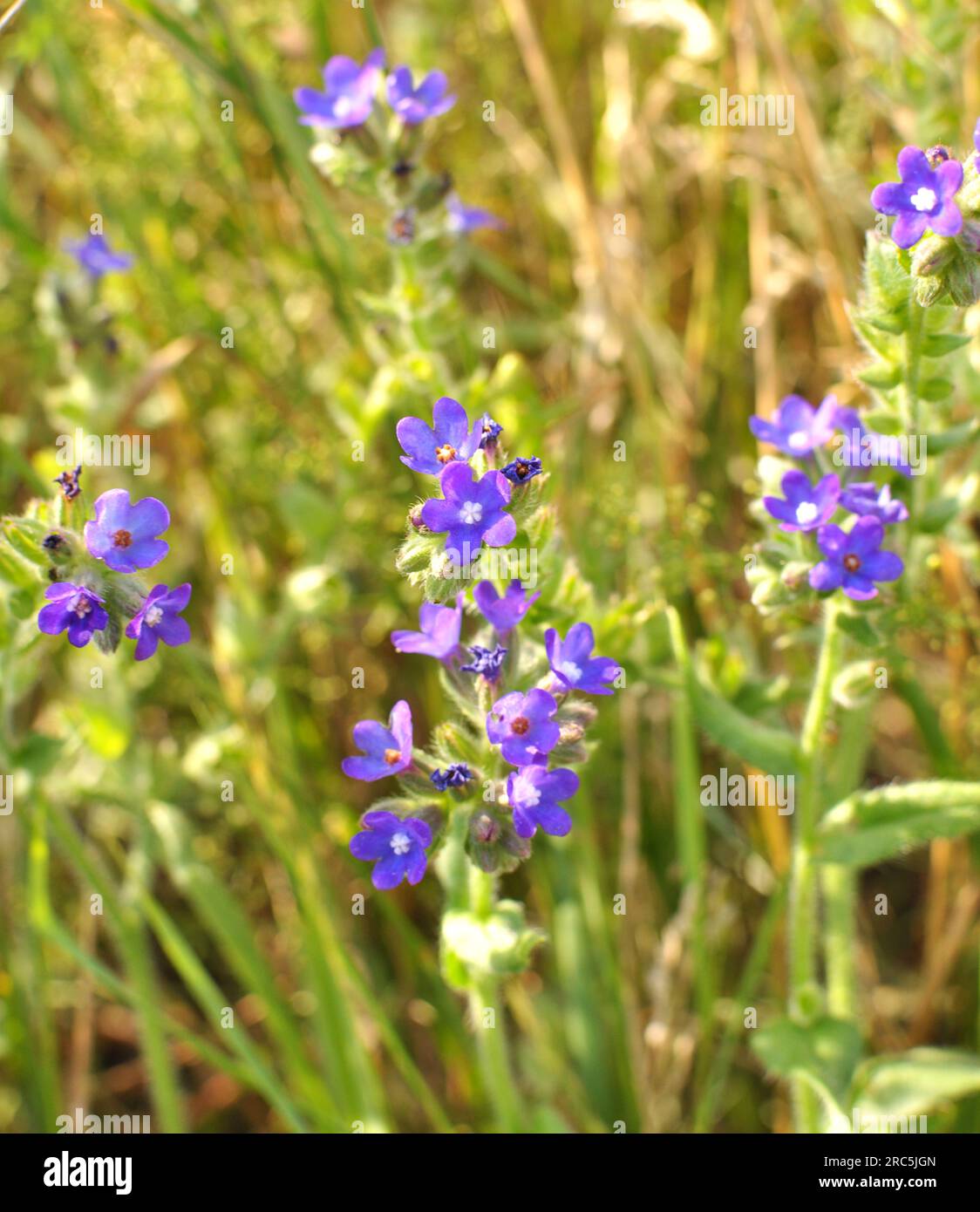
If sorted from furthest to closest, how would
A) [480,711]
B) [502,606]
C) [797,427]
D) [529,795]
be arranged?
[797,427], [480,711], [502,606], [529,795]

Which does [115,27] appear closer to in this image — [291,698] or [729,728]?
[291,698]

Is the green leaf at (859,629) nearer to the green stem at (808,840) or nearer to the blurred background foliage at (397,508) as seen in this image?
the green stem at (808,840)

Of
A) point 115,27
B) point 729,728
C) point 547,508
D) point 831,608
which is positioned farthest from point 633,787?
point 115,27

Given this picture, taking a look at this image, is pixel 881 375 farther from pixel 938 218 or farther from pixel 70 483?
pixel 70 483

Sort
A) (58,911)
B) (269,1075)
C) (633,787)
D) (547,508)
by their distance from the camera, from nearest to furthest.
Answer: (547,508), (269,1075), (633,787), (58,911)

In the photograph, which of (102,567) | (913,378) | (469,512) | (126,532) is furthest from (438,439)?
(913,378)

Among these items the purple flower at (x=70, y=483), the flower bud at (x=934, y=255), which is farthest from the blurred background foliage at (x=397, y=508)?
the flower bud at (x=934, y=255)
